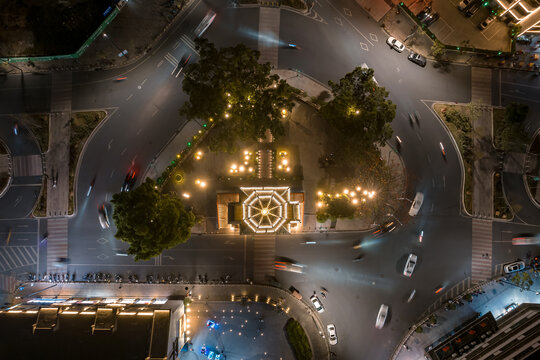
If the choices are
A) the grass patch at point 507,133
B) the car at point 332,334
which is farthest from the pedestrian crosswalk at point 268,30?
the car at point 332,334

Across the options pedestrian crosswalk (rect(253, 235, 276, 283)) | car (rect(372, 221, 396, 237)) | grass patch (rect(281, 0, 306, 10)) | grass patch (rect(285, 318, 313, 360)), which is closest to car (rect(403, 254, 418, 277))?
car (rect(372, 221, 396, 237))

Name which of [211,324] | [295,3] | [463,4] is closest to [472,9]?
[463,4]

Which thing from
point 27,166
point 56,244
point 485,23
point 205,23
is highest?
point 205,23

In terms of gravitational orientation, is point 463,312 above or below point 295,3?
below

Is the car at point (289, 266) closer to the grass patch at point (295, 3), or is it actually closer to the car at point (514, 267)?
the car at point (514, 267)

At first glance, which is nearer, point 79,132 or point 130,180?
point 130,180

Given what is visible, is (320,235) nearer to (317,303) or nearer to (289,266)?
(289,266)

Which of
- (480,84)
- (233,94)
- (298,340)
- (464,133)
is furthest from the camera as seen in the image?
(480,84)
